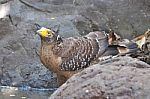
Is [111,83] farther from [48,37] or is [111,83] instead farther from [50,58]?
[48,37]

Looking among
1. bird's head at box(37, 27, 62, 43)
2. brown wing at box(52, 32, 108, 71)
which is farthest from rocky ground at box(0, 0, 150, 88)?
bird's head at box(37, 27, 62, 43)

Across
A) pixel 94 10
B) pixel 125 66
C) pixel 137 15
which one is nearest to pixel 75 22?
pixel 94 10

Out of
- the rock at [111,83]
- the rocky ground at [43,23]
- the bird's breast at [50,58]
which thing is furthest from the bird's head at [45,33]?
the rock at [111,83]

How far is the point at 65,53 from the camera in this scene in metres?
5.98

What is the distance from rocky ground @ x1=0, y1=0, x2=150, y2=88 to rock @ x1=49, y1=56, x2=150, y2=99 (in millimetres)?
4219

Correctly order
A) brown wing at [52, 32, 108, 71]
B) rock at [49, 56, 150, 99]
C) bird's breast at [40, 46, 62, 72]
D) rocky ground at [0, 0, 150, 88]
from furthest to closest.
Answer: rocky ground at [0, 0, 150, 88] < brown wing at [52, 32, 108, 71] < bird's breast at [40, 46, 62, 72] < rock at [49, 56, 150, 99]

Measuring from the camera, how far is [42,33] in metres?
6.02

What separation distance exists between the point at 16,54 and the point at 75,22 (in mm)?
1131

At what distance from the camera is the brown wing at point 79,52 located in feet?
19.6

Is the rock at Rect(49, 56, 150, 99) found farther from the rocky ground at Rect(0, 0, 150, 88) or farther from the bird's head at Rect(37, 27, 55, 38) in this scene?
the rocky ground at Rect(0, 0, 150, 88)

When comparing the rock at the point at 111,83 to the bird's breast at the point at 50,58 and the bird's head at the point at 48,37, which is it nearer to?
the bird's breast at the point at 50,58

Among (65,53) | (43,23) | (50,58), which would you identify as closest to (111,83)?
(50,58)

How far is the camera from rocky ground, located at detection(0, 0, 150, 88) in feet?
25.1

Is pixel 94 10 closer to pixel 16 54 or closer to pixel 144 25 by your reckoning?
pixel 144 25
